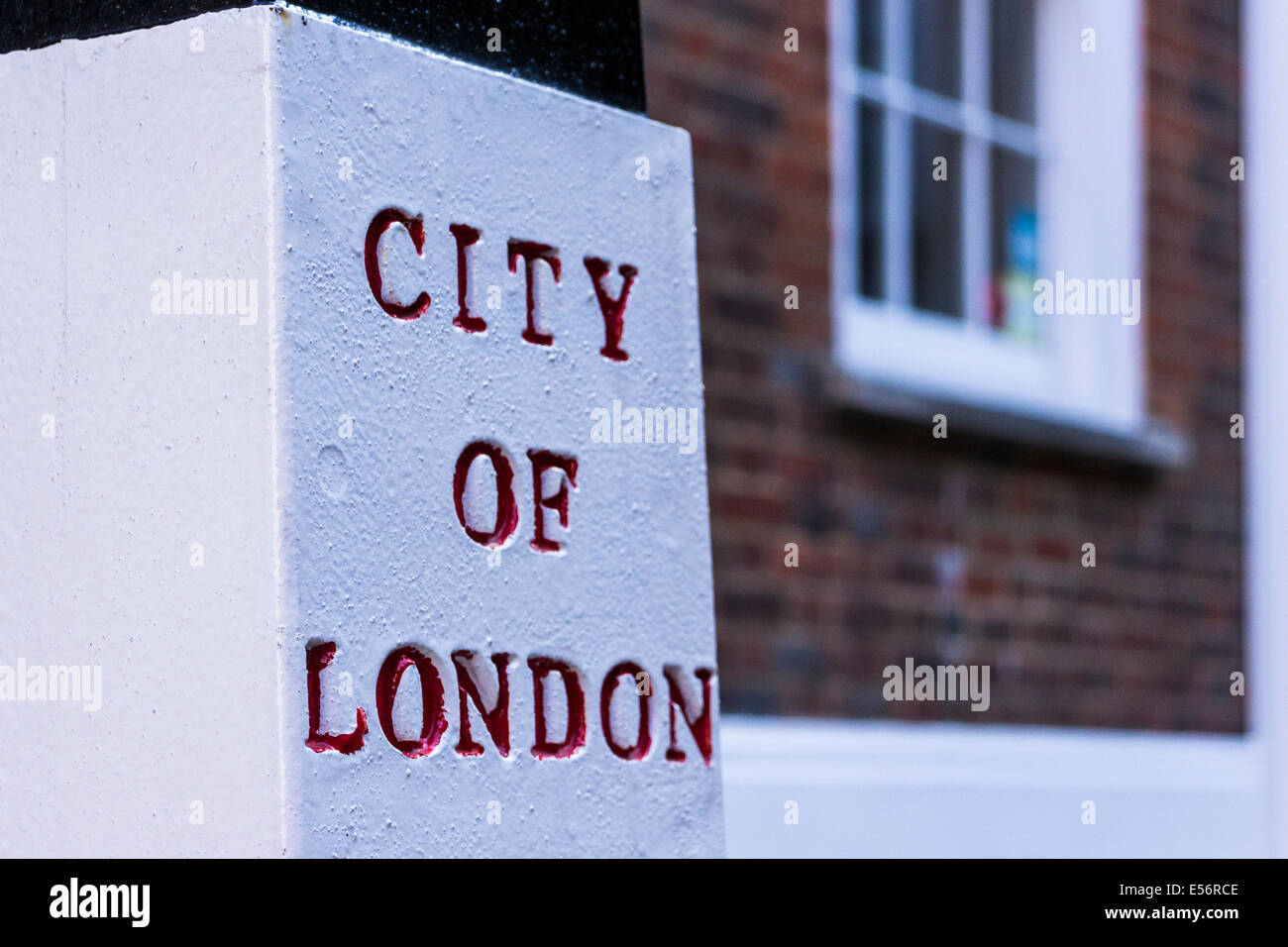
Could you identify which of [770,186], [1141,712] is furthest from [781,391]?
[1141,712]

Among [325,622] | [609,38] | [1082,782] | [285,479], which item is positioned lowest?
[1082,782]

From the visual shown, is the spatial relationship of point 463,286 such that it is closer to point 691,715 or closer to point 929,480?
point 691,715

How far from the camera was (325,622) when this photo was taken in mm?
1952

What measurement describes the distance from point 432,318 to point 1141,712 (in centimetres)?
380

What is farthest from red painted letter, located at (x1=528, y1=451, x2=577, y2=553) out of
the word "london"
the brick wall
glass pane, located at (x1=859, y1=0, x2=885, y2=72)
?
glass pane, located at (x1=859, y1=0, x2=885, y2=72)

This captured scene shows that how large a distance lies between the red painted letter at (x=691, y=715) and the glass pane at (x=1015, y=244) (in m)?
3.19

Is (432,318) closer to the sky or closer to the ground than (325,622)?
closer to the sky

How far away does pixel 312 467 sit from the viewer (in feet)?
6.42
